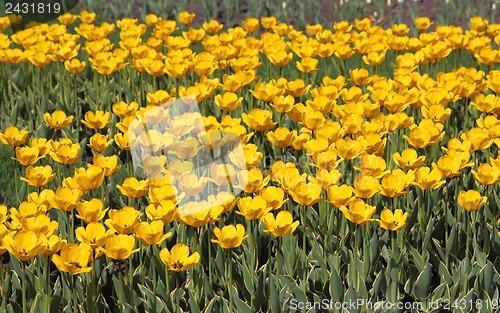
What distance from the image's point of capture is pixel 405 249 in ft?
10.9

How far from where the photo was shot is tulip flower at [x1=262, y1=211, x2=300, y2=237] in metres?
2.92

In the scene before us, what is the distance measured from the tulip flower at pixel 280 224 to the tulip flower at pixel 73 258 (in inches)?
24.8

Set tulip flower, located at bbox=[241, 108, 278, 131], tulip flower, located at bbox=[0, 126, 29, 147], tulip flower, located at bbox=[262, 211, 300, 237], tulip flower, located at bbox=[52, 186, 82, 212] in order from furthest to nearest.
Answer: tulip flower, located at bbox=[241, 108, 278, 131]
tulip flower, located at bbox=[0, 126, 29, 147]
tulip flower, located at bbox=[52, 186, 82, 212]
tulip flower, located at bbox=[262, 211, 300, 237]

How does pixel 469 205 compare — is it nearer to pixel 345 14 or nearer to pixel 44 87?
pixel 44 87

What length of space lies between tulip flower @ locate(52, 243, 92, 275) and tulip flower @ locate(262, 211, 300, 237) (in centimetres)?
63

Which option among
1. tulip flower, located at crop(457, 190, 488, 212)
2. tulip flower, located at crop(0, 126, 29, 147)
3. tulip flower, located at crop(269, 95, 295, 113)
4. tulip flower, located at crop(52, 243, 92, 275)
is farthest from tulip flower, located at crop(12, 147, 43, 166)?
tulip flower, located at crop(457, 190, 488, 212)

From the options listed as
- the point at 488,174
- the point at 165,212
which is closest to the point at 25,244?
the point at 165,212

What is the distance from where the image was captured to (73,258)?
9.04 feet

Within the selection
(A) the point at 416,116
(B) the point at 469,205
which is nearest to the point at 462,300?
(B) the point at 469,205

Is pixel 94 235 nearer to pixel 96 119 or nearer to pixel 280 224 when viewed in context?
pixel 280 224

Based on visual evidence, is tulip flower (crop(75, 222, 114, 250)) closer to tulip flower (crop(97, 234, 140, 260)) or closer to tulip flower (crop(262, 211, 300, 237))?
tulip flower (crop(97, 234, 140, 260))

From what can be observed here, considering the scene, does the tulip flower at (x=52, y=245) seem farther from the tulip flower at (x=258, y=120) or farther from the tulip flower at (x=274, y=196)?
the tulip flower at (x=258, y=120)

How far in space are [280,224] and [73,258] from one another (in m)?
0.73

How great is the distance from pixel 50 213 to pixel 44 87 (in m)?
1.95
